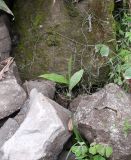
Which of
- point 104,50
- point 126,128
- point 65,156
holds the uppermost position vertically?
point 104,50

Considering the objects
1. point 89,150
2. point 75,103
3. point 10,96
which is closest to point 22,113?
point 10,96

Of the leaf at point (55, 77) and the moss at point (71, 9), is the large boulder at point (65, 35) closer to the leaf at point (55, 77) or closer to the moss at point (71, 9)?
the moss at point (71, 9)

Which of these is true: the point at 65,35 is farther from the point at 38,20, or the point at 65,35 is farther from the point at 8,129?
the point at 8,129

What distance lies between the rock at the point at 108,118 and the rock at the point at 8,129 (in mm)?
423

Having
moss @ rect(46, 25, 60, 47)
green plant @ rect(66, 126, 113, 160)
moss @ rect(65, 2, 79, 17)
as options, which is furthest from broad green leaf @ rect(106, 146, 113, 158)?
moss @ rect(65, 2, 79, 17)

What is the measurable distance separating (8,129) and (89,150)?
0.58 meters

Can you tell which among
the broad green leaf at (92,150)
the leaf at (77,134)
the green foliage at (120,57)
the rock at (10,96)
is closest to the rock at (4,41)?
the rock at (10,96)

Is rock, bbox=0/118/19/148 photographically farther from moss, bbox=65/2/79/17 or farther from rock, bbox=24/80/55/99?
moss, bbox=65/2/79/17

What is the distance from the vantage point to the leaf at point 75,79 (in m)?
2.85

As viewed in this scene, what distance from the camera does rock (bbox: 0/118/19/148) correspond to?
2718mm

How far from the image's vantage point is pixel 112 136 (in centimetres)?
255

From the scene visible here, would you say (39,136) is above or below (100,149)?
above

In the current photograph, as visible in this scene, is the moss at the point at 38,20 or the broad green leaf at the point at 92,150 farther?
the moss at the point at 38,20

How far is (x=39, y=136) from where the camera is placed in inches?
101
